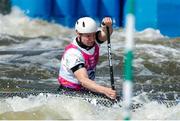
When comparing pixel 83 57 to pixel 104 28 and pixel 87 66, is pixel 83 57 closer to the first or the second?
pixel 87 66

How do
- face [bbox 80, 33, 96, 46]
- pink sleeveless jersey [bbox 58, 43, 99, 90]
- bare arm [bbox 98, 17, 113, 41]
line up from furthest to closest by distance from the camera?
bare arm [bbox 98, 17, 113, 41] < pink sleeveless jersey [bbox 58, 43, 99, 90] < face [bbox 80, 33, 96, 46]

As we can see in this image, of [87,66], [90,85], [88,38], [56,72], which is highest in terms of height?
[56,72]

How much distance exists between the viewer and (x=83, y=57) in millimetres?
5895

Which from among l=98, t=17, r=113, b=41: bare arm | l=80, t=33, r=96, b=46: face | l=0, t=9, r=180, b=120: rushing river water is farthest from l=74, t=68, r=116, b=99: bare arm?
l=98, t=17, r=113, b=41: bare arm

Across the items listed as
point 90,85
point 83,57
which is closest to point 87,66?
point 83,57

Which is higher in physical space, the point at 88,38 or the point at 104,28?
the point at 104,28

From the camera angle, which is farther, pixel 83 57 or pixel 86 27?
pixel 83 57

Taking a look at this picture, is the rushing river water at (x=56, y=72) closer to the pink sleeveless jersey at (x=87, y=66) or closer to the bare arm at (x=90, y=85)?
the bare arm at (x=90, y=85)

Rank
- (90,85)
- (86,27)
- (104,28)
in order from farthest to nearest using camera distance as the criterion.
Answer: (104,28) < (86,27) < (90,85)

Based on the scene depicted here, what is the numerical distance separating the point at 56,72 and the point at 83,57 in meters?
4.16

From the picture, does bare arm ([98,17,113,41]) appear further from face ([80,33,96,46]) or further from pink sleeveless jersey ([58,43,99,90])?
face ([80,33,96,46])

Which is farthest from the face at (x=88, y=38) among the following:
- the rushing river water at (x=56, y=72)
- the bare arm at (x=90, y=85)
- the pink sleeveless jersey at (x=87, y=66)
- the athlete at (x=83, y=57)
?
the rushing river water at (x=56, y=72)

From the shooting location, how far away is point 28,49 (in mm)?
12805

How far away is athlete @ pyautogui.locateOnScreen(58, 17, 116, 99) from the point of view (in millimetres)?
5707
